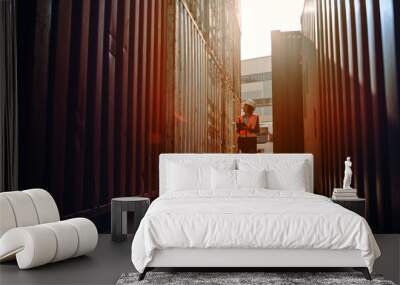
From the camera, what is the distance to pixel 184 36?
5266 mm

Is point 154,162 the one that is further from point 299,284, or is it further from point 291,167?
point 299,284

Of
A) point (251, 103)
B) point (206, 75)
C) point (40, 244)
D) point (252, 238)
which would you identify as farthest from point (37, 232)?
point (206, 75)

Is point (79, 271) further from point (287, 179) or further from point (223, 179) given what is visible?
point (287, 179)

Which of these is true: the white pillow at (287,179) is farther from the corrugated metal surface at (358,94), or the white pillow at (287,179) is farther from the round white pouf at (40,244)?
the round white pouf at (40,244)

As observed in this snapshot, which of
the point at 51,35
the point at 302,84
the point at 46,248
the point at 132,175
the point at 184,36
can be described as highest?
the point at 184,36

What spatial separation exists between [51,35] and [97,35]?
550 mm

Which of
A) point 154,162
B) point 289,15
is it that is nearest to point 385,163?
point 289,15

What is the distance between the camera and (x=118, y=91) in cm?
455

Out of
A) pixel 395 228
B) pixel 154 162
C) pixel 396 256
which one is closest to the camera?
pixel 396 256

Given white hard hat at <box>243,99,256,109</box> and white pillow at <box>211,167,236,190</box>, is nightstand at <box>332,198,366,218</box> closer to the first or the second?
white pillow at <box>211,167,236,190</box>

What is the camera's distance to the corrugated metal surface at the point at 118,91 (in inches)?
145

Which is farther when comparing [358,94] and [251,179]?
[358,94]

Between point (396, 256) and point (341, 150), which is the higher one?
point (341, 150)

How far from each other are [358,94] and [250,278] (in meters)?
2.66
